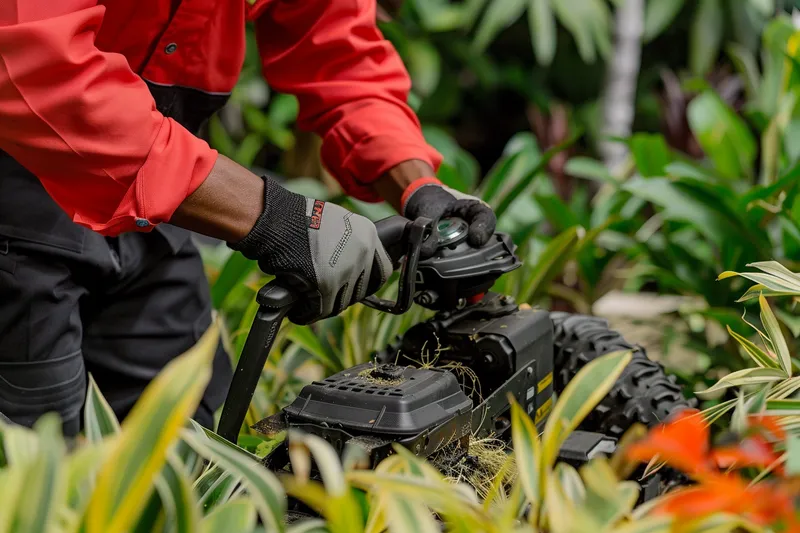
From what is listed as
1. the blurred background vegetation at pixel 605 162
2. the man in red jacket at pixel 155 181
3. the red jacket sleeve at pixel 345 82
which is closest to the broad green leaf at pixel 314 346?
the blurred background vegetation at pixel 605 162

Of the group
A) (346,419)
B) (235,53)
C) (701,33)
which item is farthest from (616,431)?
(701,33)

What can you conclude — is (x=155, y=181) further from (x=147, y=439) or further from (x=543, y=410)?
(x=543, y=410)

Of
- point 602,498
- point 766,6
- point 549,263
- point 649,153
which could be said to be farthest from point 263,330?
point 766,6

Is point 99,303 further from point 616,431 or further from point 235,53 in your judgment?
point 616,431

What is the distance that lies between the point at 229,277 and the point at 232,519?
1.24 m

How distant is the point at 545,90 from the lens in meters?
4.53

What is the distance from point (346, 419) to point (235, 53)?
2.43ft

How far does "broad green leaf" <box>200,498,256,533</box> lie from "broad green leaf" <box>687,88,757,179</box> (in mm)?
2014

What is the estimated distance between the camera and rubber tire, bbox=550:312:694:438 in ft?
4.56

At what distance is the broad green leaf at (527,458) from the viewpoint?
0.78m

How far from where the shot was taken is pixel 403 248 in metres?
Answer: 1.32

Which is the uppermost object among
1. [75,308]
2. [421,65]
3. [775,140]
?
[775,140]

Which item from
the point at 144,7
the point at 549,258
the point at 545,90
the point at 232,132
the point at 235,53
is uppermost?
the point at 144,7

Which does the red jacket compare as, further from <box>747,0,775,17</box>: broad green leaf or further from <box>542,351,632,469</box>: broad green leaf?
<box>747,0,775,17</box>: broad green leaf
